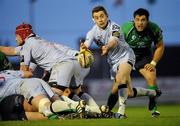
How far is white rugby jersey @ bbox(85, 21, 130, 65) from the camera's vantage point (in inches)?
511

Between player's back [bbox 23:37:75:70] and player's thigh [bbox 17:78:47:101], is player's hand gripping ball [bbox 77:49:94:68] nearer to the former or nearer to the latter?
player's back [bbox 23:37:75:70]

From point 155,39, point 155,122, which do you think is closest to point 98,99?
point 155,39

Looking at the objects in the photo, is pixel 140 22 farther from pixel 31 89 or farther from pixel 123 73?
pixel 31 89

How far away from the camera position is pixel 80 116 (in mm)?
11625

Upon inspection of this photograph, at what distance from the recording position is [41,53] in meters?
12.8

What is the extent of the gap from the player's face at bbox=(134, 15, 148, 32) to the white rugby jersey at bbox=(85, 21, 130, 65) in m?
0.90

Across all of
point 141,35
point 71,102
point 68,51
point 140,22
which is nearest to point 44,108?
point 71,102

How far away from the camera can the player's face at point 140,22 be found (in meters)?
14.4

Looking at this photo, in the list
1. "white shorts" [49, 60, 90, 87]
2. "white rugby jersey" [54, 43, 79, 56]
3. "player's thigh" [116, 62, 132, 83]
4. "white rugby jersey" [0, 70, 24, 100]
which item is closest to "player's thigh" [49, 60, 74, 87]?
"white shorts" [49, 60, 90, 87]

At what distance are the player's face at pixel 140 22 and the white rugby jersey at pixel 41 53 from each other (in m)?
2.16

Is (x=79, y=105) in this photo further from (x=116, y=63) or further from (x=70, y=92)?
(x=116, y=63)

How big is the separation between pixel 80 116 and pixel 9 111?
1326mm

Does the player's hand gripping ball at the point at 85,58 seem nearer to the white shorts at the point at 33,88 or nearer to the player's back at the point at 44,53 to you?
the player's back at the point at 44,53

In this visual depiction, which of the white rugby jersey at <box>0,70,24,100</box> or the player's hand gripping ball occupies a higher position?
the player's hand gripping ball
